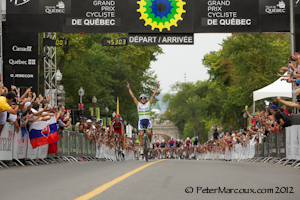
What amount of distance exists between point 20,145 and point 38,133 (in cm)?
95

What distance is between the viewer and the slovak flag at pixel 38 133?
48.5 ft

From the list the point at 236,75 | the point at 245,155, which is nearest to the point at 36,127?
the point at 245,155

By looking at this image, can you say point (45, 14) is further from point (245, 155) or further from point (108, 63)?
point (108, 63)

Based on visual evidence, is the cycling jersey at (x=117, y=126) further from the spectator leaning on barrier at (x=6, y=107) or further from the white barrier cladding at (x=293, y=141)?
the spectator leaning on barrier at (x=6, y=107)

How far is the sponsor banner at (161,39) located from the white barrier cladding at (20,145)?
24.5 feet

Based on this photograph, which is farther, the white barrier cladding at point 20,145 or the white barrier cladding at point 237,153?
the white barrier cladding at point 237,153

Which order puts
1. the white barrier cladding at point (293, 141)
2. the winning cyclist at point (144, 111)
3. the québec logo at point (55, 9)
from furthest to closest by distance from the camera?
the québec logo at point (55, 9) < the winning cyclist at point (144, 111) < the white barrier cladding at point (293, 141)

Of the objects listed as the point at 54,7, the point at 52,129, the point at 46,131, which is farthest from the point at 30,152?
the point at 54,7

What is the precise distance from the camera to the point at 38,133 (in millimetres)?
14945

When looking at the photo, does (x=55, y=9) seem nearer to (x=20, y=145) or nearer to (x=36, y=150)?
(x=36, y=150)

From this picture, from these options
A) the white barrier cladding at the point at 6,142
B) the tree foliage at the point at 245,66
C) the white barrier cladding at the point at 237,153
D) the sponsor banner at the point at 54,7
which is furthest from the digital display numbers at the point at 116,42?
the tree foliage at the point at 245,66

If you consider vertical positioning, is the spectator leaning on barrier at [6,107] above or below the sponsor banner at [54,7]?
below

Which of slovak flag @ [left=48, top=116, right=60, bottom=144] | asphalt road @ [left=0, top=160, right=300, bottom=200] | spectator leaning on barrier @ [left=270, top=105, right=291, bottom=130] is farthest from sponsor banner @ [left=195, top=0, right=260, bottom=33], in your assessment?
asphalt road @ [left=0, top=160, right=300, bottom=200]

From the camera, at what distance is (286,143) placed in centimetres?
1591
